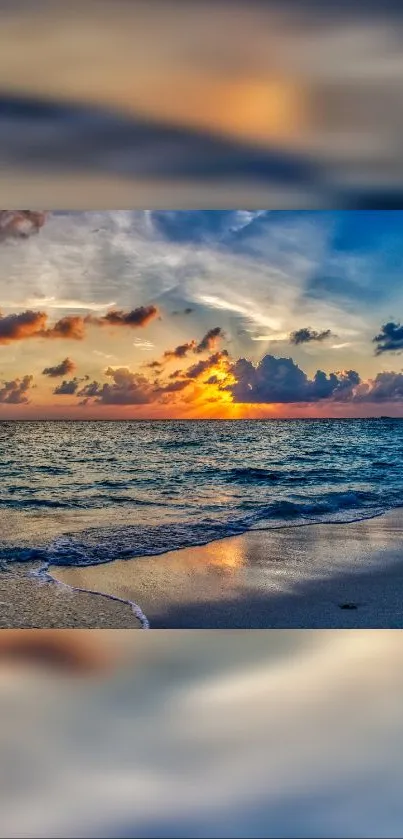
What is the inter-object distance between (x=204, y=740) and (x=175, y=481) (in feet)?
29.9

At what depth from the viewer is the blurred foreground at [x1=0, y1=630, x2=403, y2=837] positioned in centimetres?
181

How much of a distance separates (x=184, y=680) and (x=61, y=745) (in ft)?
2.20

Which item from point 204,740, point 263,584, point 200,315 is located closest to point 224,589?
point 263,584

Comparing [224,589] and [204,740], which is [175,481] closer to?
[224,589]

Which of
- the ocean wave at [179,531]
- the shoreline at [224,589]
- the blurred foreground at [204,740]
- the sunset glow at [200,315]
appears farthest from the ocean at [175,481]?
the blurred foreground at [204,740]

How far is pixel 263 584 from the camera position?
4.74m

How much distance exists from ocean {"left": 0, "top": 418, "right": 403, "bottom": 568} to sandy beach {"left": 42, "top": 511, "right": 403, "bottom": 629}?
542 millimetres

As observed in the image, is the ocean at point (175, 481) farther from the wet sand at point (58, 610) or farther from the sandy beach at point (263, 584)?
the wet sand at point (58, 610)

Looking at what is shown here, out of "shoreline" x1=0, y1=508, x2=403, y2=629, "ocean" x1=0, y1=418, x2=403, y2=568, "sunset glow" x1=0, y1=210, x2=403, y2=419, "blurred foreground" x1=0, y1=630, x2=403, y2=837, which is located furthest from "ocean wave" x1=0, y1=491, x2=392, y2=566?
"blurred foreground" x1=0, y1=630, x2=403, y2=837

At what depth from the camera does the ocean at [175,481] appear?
7.29 metres
